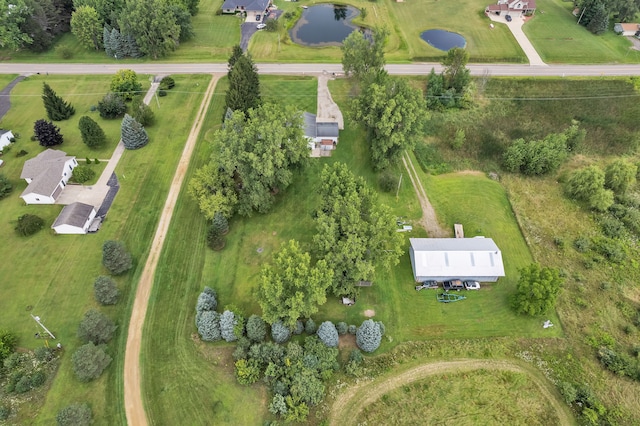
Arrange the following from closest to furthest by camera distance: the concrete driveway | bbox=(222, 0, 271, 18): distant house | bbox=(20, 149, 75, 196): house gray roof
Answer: bbox=(20, 149, 75, 196): house gray roof
the concrete driveway
bbox=(222, 0, 271, 18): distant house

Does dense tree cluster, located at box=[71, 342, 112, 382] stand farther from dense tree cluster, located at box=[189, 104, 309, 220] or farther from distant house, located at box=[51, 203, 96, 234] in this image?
dense tree cluster, located at box=[189, 104, 309, 220]

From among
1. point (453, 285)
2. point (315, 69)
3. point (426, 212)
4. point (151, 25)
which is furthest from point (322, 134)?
point (151, 25)

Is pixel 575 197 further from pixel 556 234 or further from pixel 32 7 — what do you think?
pixel 32 7

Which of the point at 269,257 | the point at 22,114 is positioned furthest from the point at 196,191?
the point at 22,114

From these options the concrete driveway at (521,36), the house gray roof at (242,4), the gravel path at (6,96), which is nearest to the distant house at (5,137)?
the gravel path at (6,96)

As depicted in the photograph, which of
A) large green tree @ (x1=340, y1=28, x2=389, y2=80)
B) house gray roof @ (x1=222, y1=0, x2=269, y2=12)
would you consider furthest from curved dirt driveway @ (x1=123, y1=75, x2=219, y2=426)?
house gray roof @ (x1=222, y1=0, x2=269, y2=12)

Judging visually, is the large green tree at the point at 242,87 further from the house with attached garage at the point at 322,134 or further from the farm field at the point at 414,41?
the farm field at the point at 414,41

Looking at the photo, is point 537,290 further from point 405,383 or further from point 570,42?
point 570,42
